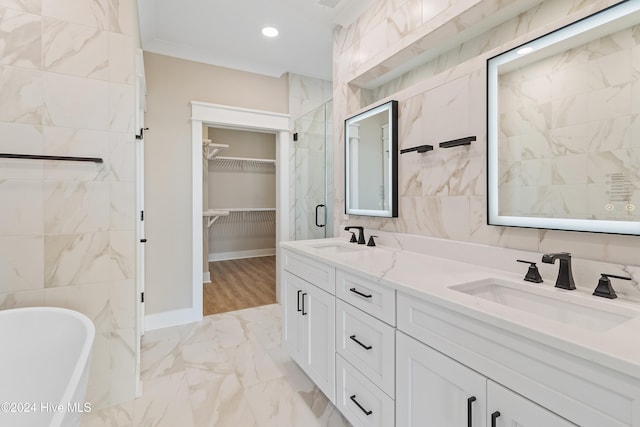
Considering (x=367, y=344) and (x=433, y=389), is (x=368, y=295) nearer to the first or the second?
(x=367, y=344)

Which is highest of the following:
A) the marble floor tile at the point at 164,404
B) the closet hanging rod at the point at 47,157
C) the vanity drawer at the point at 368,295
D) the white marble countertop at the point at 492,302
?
the closet hanging rod at the point at 47,157

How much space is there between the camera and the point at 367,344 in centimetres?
143

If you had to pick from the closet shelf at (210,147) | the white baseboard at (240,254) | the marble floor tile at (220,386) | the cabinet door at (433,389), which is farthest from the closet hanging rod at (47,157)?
the white baseboard at (240,254)

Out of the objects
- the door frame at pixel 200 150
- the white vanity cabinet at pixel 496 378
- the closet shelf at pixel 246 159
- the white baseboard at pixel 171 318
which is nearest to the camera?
the white vanity cabinet at pixel 496 378

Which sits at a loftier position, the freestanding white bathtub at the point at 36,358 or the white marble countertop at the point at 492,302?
the white marble countertop at the point at 492,302

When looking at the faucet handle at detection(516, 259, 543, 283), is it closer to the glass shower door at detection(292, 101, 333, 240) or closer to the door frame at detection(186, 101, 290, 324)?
the glass shower door at detection(292, 101, 333, 240)

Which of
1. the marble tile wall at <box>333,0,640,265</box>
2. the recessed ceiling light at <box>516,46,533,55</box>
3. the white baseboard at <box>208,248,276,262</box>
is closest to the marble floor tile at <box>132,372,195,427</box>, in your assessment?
the marble tile wall at <box>333,0,640,265</box>

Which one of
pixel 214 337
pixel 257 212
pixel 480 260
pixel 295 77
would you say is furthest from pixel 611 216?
pixel 257 212

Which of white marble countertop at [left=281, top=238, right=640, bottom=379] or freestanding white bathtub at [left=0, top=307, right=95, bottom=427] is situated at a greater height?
white marble countertop at [left=281, top=238, right=640, bottom=379]

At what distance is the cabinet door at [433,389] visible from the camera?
0.95 meters

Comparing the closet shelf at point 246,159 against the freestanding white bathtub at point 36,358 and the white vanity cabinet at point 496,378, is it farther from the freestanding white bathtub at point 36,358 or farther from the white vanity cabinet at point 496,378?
the white vanity cabinet at point 496,378

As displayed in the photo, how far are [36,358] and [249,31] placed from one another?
2.74 meters

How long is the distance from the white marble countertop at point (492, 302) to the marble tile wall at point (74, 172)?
123cm

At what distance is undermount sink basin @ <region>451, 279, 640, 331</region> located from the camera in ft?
3.31
